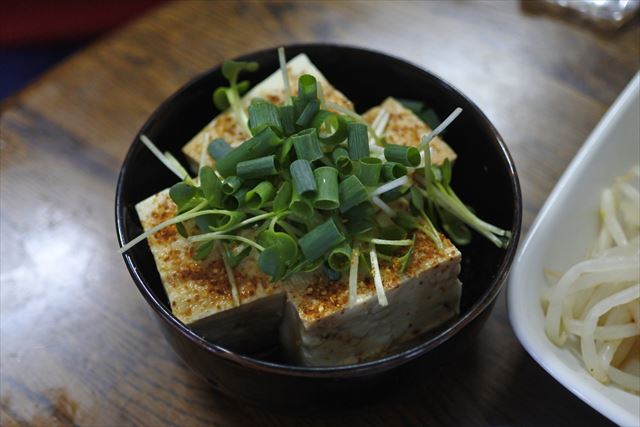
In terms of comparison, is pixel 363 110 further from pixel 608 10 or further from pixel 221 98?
pixel 608 10

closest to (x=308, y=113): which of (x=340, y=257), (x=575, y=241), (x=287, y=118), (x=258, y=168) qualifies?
(x=287, y=118)

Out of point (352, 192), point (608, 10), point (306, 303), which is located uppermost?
point (352, 192)

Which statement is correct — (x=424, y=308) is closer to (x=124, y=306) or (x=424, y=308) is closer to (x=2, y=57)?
(x=124, y=306)

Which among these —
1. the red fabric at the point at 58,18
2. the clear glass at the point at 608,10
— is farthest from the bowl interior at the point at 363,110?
the red fabric at the point at 58,18

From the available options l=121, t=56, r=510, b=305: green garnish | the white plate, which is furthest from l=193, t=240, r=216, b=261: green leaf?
the white plate

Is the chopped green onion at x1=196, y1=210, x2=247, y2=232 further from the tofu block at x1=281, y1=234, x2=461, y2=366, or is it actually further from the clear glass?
the clear glass
